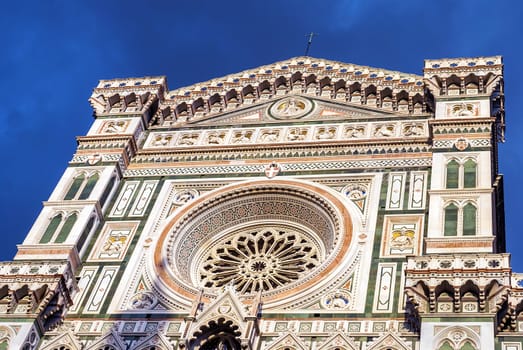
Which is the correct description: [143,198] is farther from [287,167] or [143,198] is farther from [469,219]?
[469,219]

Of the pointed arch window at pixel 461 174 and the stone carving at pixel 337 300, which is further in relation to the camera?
the pointed arch window at pixel 461 174

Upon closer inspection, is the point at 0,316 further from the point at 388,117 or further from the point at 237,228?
the point at 388,117

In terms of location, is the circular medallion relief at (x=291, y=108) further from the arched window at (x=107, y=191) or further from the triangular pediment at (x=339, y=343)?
the triangular pediment at (x=339, y=343)

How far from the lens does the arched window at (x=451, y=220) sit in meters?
17.2

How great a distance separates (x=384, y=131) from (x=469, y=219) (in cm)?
439

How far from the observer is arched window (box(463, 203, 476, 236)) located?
56.4 ft

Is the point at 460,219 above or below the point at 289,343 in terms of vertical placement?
above

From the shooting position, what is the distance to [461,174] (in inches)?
742

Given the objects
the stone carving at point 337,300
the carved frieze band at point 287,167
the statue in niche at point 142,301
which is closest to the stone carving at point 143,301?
the statue in niche at point 142,301

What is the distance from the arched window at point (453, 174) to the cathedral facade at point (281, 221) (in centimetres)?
5

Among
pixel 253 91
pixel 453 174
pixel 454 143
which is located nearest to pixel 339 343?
pixel 453 174

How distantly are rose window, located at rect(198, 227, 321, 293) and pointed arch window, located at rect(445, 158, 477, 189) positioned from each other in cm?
274

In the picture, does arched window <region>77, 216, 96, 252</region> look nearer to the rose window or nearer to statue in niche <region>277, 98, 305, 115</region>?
the rose window

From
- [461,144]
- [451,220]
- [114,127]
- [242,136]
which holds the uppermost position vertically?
[242,136]
